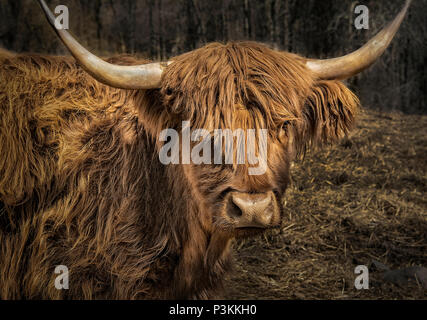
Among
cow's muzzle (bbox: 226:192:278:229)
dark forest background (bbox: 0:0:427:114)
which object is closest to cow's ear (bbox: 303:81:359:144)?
cow's muzzle (bbox: 226:192:278:229)

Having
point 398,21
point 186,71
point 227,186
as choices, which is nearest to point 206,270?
point 227,186

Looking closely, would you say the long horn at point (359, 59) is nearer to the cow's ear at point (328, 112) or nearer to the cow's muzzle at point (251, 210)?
the cow's ear at point (328, 112)

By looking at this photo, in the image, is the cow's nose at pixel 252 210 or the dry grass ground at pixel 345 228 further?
the dry grass ground at pixel 345 228

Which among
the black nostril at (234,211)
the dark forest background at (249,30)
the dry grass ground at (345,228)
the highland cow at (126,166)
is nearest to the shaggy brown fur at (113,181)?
the highland cow at (126,166)

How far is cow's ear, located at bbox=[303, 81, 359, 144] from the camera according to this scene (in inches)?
94.1

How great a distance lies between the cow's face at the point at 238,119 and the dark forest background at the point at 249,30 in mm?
4955

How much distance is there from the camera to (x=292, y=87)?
7.08 ft

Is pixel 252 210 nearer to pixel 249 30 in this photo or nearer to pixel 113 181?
Answer: pixel 113 181

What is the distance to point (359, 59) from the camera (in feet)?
7.43

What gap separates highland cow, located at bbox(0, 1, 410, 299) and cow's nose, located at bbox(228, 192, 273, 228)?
26 cm

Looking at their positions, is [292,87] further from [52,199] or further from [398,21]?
[52,199]

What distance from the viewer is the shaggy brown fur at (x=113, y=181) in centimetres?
222

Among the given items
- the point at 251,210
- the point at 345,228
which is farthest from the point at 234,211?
the point at 345,228

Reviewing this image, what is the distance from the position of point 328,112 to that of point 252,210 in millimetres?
948
